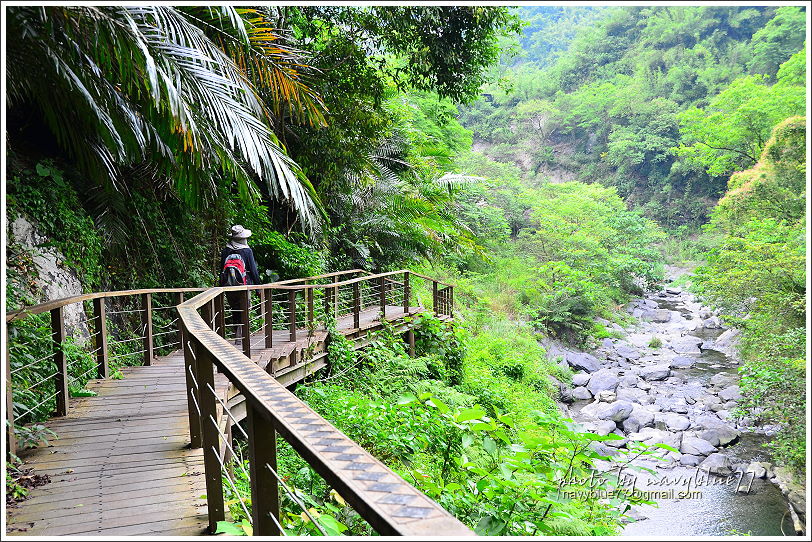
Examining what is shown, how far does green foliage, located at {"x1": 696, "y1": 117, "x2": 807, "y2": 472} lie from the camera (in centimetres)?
1059

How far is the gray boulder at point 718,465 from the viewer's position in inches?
453

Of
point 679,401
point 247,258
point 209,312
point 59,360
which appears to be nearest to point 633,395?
point 679,401

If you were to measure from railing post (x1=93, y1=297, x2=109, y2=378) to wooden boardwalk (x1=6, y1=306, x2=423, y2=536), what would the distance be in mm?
217

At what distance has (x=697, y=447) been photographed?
1262cm

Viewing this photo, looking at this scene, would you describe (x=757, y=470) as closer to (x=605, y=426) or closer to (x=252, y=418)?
(x=605, y=426)

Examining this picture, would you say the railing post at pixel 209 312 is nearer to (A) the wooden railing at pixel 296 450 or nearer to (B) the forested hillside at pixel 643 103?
(A) the wooden railing at pixel 296 450

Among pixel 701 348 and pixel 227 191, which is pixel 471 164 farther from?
pixel 227 191

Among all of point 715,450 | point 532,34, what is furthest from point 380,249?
point 532,34

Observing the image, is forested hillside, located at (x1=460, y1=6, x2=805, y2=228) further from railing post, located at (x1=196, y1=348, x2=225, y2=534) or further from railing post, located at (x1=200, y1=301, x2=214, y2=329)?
railing post, located at (x1=196, y1=348, x2=225, y2=534)

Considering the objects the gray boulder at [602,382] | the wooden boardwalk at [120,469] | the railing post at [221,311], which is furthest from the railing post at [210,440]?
the gray boulder at [602,382]

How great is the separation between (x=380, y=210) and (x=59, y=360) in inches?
413

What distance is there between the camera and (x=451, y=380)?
10.6 meters

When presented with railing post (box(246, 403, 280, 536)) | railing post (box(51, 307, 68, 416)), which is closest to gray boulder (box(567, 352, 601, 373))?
railing post (box(51, 307, 68, 416))

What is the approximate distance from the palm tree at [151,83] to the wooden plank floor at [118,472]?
7.43ft
